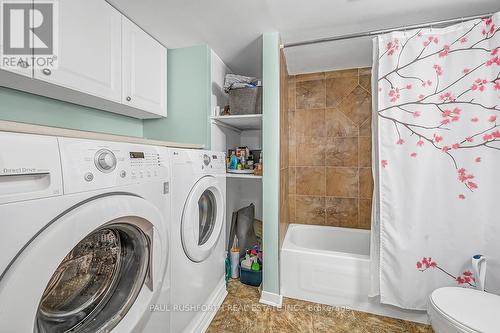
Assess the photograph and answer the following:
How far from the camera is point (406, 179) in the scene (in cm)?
141

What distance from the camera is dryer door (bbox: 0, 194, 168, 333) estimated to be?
0.50 m

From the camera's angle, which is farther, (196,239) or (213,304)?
(213,304)

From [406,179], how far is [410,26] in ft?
3.28

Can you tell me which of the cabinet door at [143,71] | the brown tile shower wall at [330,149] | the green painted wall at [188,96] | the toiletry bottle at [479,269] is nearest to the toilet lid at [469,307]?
the toiletry bottle at [479,269]

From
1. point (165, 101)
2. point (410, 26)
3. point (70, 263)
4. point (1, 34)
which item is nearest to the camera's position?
point (70, 263)

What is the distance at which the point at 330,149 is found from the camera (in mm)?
2295

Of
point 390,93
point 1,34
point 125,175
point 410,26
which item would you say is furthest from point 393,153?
point 1,34

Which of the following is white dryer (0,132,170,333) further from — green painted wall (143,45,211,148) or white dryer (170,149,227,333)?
green painted wall (143,45,211,148)

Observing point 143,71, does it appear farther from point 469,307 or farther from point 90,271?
point 469,307

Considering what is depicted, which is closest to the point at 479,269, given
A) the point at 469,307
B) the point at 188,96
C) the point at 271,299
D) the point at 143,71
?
the point at 469,307

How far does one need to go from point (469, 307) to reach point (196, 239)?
56.1 inches

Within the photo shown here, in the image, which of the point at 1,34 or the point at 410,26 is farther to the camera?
the point at 410,26

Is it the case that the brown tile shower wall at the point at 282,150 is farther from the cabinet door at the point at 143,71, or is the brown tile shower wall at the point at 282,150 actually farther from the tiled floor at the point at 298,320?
the cabinet door at the point at 143,71

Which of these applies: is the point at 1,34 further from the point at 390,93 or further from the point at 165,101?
the point at 390,93
